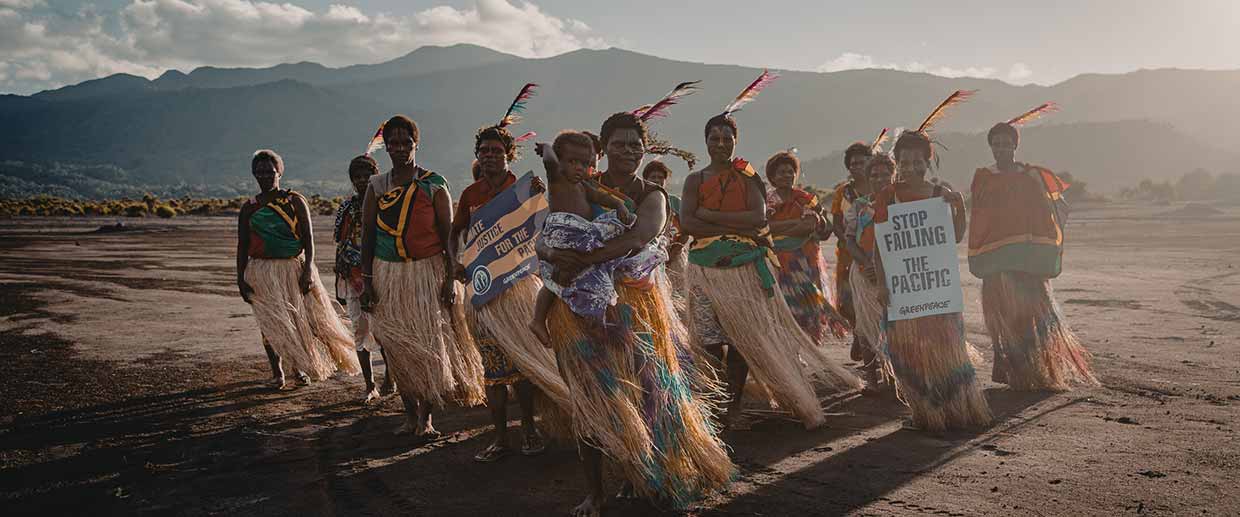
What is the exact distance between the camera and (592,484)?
11.9 feet

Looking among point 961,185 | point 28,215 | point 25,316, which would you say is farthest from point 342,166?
point 25,316

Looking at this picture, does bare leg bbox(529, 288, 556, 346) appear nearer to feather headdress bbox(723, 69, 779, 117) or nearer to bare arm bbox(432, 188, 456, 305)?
bare arm bbox(432, 188, 456, 305)

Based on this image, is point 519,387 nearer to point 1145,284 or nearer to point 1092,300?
point 1092,300

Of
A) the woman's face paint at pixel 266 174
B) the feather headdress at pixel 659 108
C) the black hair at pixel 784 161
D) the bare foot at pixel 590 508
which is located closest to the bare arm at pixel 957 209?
the black hair at pixel 784 161

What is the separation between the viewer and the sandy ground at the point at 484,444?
3943 mm

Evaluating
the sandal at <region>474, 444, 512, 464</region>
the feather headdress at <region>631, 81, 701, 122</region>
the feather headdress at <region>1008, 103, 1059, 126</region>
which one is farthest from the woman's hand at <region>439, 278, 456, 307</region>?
the feather headdress at <region>1008, 103, 1059, 126</region>

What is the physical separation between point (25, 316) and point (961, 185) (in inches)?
3517

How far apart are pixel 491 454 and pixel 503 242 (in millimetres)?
1201

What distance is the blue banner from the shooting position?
447cm

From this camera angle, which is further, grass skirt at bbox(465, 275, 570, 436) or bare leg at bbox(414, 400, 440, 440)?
bare leg at bbox(414, 400, 440, 440)

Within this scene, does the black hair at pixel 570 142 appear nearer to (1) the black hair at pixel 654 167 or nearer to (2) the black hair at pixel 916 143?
(2) the black hair at pixel 916 143

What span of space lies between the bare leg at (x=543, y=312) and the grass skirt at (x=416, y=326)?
1.50 m

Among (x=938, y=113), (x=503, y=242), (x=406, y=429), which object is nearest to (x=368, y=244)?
(x=503, y=242)

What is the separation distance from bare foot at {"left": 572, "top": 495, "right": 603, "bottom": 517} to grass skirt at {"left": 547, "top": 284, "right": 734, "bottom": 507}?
0.16 metres
